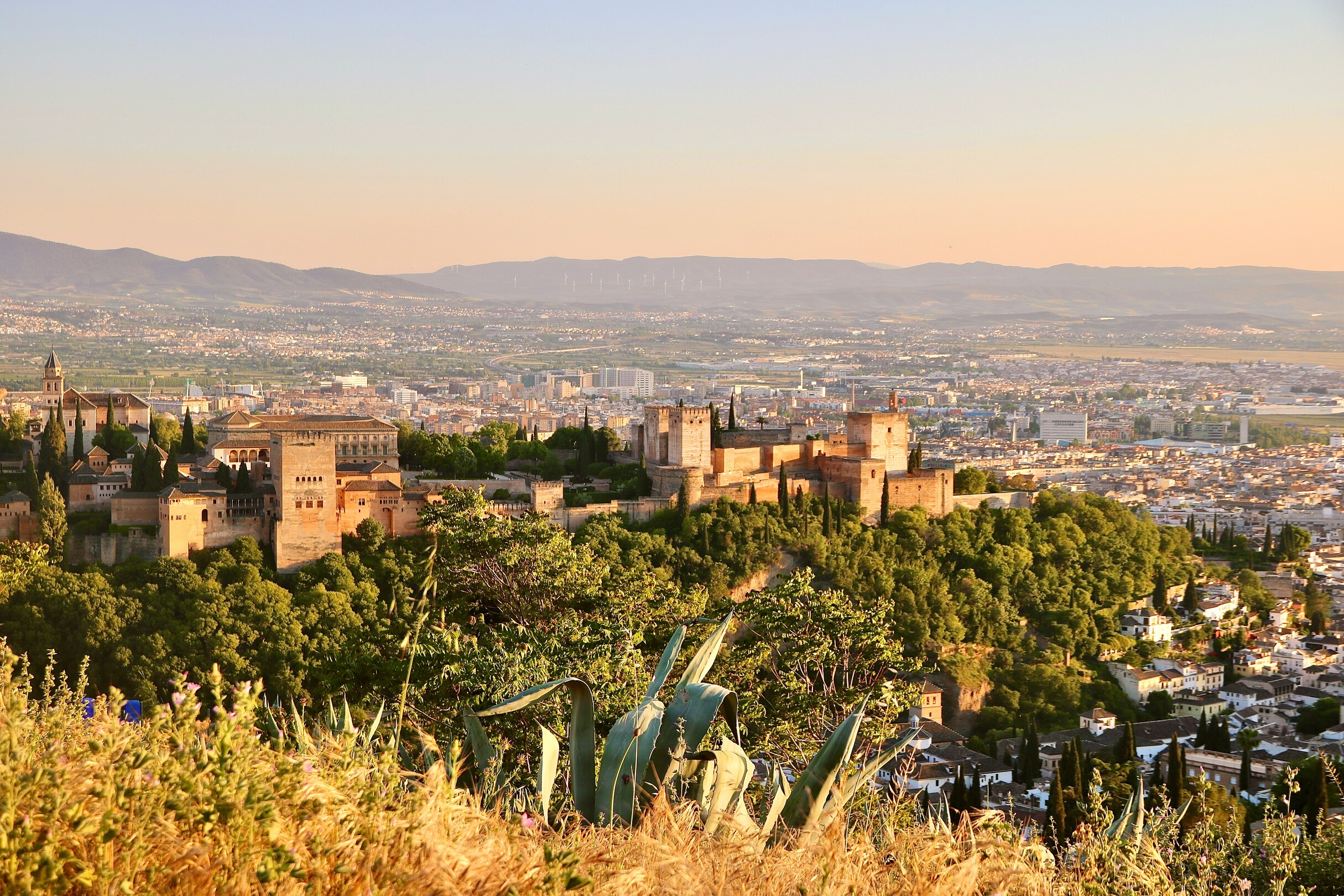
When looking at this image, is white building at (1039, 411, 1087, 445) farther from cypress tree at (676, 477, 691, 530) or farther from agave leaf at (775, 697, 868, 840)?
agave leaf at (775, 697, 868, 840)

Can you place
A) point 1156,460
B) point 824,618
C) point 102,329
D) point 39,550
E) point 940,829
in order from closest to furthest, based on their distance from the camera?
point 940,829 < point 824,618 < point 39,550 < point 1156,460 < point 102,329

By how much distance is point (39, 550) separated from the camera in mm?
18094

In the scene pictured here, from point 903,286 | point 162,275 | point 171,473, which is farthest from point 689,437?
point 903,286

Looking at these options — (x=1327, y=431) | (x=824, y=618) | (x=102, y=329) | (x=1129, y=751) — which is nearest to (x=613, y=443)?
(x=1129, y=751)

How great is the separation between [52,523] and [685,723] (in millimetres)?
16579

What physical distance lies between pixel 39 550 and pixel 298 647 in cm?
407

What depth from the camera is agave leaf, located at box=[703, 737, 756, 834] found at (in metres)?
3.69

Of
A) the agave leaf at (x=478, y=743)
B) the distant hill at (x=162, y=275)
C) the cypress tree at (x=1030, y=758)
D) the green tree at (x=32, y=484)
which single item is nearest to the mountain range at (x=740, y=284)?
the distant hill at (x=162, y=275)

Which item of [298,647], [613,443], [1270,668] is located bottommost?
[1270,668]

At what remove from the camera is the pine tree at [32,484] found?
62.5ft

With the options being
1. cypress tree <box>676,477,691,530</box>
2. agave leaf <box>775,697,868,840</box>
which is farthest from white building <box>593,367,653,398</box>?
agave leaf <box>775,697,868,840</box>

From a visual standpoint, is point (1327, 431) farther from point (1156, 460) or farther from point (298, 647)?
point (298, 647)

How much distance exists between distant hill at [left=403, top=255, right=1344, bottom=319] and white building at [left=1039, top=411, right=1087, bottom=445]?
55.2m

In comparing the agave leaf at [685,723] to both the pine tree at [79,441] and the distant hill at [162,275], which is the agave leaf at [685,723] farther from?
the distant hill at [162,275]
